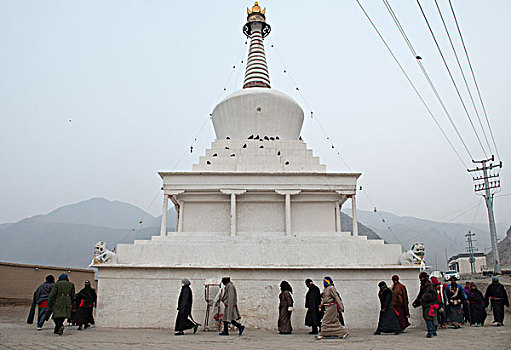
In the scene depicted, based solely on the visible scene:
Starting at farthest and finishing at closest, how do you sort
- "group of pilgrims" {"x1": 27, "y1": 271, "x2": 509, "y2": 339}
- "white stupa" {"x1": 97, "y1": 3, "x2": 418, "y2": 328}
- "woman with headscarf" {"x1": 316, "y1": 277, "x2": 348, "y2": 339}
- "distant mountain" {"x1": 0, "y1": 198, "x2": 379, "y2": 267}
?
"distant mountain" {"x1": 0, "y1": 198, "x2": 379, "y2": 267} → "white stupa" {"x1": 97, "y1": 3, "x2": 418, "y2": 328} → "group of pilgrims" {"x1": 27, "y1": 271, "x2": 509, "y2": 339} → "woman with headscarf" {"x1": 316, "y1": 277, "x2": 348, "y2": 339}

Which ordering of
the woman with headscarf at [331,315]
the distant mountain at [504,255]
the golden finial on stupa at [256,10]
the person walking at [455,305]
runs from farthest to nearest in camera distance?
the distant mountain at [504,255] < the golden finial on stupa at [256,10] < the person walking at [455,305] < the woman with headscarf at [331,315]

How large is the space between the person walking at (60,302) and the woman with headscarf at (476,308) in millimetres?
10392

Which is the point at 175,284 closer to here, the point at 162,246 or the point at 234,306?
the point at 162,246

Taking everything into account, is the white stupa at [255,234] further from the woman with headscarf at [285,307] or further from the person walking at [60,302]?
the person walking at [60,302]

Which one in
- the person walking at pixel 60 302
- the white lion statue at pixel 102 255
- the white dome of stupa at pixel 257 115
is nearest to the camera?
the person walking at pixel 60 302

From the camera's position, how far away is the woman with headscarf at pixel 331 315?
816 centimetres

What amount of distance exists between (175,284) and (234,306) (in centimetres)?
295

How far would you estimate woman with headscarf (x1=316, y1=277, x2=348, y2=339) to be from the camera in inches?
321

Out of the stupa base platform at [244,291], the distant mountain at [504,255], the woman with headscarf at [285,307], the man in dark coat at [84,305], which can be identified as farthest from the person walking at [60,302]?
the distant mountain at [504,255]

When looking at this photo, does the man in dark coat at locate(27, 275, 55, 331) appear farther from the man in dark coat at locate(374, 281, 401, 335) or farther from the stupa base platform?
the man in dark coat at locate(374, 281, 401, 335)

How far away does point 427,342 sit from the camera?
23.9 feet

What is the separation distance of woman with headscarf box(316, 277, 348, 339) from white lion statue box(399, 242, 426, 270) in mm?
4162

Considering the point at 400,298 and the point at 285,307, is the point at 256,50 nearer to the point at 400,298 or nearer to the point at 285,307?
the point at 285,307

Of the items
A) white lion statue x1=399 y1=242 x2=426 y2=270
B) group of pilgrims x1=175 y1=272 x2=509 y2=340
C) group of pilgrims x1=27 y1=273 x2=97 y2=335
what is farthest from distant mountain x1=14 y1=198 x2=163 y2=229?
group of pilgrims x1=175 y1=272 x2=509 y2=340
